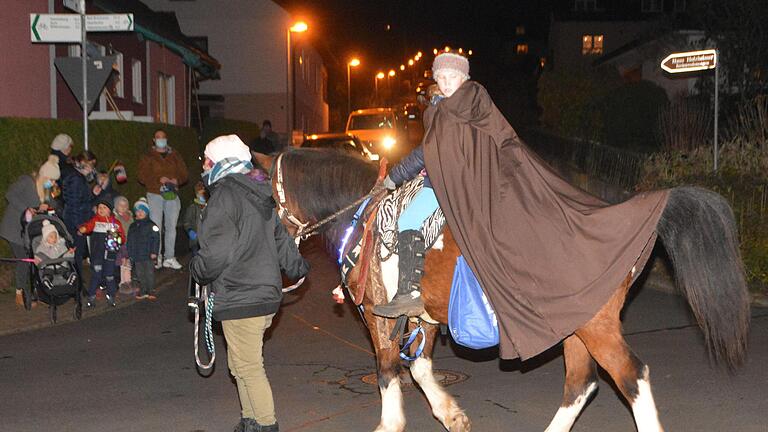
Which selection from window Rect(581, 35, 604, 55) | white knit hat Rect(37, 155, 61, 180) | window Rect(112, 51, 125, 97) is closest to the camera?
white knit hat Rect(37, 155, 61, 180)

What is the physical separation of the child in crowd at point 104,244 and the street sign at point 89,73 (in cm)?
202

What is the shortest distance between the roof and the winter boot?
1657 centimetres

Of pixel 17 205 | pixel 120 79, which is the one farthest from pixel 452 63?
pixel 120 79

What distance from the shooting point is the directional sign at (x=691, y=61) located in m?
13.4

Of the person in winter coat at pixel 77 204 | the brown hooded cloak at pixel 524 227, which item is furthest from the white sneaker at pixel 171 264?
the brown hooded cloak at pixel 524 227

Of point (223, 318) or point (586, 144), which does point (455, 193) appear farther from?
point (586, 144)

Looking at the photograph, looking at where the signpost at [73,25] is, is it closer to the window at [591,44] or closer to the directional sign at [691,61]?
the directional sign at [691,61]

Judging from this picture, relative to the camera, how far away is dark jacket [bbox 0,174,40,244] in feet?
36.4

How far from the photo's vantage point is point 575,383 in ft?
18.1

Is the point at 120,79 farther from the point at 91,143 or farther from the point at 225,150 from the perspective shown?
the point at 225,150

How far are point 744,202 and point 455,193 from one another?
8695 millimetres

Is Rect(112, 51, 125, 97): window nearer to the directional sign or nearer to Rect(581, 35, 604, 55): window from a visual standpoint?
the directional sign

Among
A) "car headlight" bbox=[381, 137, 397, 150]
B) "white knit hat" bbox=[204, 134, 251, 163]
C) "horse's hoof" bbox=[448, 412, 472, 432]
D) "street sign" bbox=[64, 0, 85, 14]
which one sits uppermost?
"street sign" bbox=[64, 0, 85, 14]

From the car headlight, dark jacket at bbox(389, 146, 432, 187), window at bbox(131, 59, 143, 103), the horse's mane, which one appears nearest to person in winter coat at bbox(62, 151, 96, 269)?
the horse's mane
